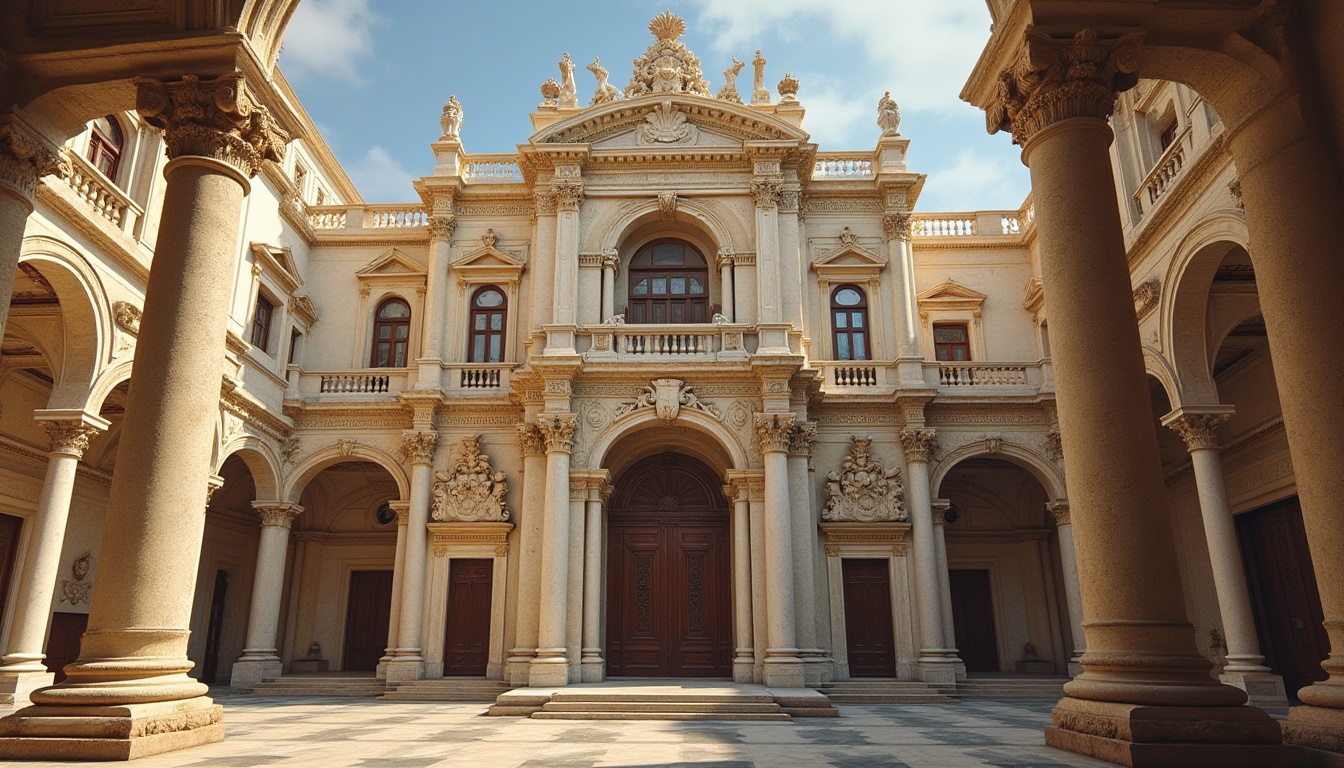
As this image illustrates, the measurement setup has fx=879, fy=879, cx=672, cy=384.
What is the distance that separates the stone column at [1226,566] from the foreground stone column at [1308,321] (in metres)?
9.89

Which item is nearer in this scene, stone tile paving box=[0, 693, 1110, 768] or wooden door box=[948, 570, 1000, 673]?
stone tile paving box=[0, 693, 1110, 768]

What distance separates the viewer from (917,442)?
20047 millimetres

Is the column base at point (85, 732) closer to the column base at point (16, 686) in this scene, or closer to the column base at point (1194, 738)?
the column base at point (1194, 738)

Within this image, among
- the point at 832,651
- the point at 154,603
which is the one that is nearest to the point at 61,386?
the point at 154,603

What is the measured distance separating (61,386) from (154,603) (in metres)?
10.2

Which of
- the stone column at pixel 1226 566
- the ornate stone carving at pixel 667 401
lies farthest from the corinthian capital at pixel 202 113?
the stone column at pixel 1226 566

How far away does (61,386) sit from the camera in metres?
14.6

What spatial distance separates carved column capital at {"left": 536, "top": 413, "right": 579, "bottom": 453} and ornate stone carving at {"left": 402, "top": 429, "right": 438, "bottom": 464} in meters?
3.25

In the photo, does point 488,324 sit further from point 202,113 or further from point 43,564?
point 202,113

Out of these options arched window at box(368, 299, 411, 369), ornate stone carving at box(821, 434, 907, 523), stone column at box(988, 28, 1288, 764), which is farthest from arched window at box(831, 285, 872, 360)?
stone column at box(988, 28, 1288, 764)

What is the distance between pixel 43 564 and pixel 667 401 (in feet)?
37.1

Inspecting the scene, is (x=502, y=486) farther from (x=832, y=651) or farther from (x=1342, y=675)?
(x=1342, y=675)

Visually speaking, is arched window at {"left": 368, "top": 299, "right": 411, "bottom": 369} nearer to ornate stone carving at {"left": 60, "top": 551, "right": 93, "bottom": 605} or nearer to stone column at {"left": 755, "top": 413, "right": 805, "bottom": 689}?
ornate stone carving at {"left": 60, "top": 551, "right": 93, "bottom": 605}

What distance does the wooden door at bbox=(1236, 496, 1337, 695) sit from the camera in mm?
16484
